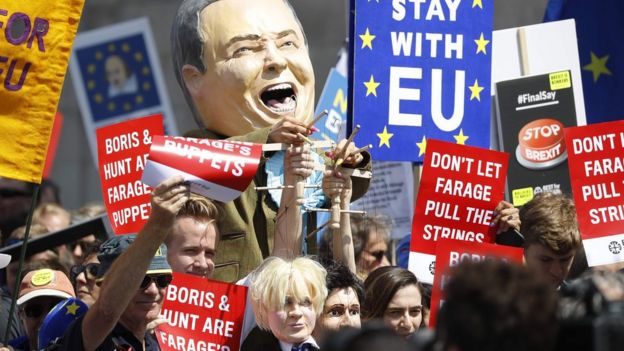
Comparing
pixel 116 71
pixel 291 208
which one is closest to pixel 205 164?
pixel 291 208

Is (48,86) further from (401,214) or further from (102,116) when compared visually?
(102,116)

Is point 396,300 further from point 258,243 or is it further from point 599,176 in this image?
point 599,176

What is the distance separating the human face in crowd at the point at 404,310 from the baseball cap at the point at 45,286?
1399mm

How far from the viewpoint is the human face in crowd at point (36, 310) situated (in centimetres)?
575

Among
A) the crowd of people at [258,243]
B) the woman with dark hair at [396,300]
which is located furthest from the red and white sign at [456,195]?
the woman with dark hair at [396,300]

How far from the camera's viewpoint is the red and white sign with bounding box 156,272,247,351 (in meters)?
5.01

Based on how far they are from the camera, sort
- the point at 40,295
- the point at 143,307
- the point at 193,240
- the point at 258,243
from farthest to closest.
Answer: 1. the point at 40,295
2. the point at 258,243
3. the point at 193,240
4. the point at 143,307

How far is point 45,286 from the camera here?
5.81 meters

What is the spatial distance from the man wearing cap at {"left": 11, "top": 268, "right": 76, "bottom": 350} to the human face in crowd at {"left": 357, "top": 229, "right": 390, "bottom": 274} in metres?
1.82

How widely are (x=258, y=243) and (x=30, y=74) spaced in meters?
1.20

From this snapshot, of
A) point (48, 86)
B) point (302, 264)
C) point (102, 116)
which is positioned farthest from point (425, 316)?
point (102, 116)

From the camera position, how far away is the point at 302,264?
4.96m

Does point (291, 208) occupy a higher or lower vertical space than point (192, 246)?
higher

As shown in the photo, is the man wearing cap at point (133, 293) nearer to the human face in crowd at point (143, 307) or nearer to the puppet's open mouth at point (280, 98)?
the human face in crowd at point (143, 307)
